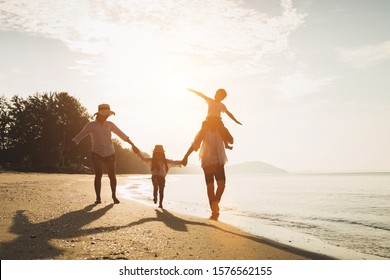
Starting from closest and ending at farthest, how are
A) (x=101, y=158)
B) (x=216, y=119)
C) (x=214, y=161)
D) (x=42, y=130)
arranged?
(x=214, y=161)
(x=216, y=119)
(x=101, y=158)
(x=42, y=130)

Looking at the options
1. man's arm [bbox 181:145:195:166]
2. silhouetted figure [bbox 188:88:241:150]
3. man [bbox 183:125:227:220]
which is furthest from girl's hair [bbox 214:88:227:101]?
man's arm [bbox 181:145:195:166]

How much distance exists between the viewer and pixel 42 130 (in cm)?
5791

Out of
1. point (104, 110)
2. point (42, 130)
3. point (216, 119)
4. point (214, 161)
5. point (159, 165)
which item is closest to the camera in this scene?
point (214, 161)

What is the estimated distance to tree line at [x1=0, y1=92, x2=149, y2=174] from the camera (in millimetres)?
56781

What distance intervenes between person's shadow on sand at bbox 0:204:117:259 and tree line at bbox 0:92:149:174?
5202cm

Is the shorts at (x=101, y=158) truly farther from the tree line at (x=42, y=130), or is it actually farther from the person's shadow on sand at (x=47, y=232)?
the tree line at (x=42, y=130)

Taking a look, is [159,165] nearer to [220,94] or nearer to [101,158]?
[101,158]

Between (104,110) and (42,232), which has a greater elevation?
(104,110)

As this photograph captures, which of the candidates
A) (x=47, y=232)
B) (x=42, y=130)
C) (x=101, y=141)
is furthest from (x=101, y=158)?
(x=42, y=130)

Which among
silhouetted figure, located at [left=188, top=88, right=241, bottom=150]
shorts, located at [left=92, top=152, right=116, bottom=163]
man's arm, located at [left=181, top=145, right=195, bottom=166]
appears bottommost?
shorts, located at [left=92, top=152, right=116, bottom=163]

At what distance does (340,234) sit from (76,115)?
187 feet

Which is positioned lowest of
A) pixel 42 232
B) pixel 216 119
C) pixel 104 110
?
pixel 42 232

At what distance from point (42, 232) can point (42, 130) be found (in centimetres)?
5863

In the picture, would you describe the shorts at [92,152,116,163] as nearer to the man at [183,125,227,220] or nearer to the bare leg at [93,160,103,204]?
the bare leg at [93,160,103,204]
